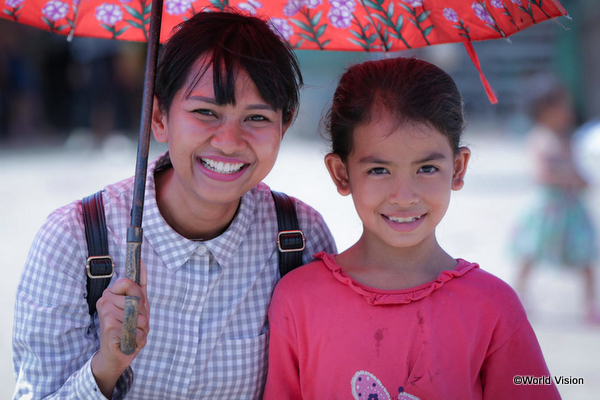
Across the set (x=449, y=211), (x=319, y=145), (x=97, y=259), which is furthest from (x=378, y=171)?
(x=319, y=145)

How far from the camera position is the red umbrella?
6.54ft

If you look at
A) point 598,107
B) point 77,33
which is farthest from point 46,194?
point 598,107

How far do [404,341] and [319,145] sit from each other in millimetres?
12168

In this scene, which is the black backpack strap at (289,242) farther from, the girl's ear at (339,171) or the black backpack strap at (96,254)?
the black backpack strap at (96,254)

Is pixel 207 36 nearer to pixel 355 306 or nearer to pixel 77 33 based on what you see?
pixel 77 33

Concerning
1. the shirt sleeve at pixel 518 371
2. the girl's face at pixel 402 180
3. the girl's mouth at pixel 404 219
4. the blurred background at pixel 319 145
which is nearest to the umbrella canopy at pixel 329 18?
the girl's face at pixel 402 180

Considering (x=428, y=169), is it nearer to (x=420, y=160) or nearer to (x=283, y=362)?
(x=420, y=160)

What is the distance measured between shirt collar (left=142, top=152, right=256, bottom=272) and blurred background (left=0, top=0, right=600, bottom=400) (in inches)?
88.1

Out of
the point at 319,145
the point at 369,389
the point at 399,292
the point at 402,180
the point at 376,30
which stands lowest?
the point at 369,389

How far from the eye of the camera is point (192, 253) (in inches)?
74.1

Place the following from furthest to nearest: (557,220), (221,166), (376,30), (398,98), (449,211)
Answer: (449,211), (557,220), (376,30), (398,98), (221,166)

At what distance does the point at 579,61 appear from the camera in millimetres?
14484

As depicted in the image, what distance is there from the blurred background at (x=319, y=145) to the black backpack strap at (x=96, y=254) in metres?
2.21

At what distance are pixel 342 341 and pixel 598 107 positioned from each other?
13574mm
